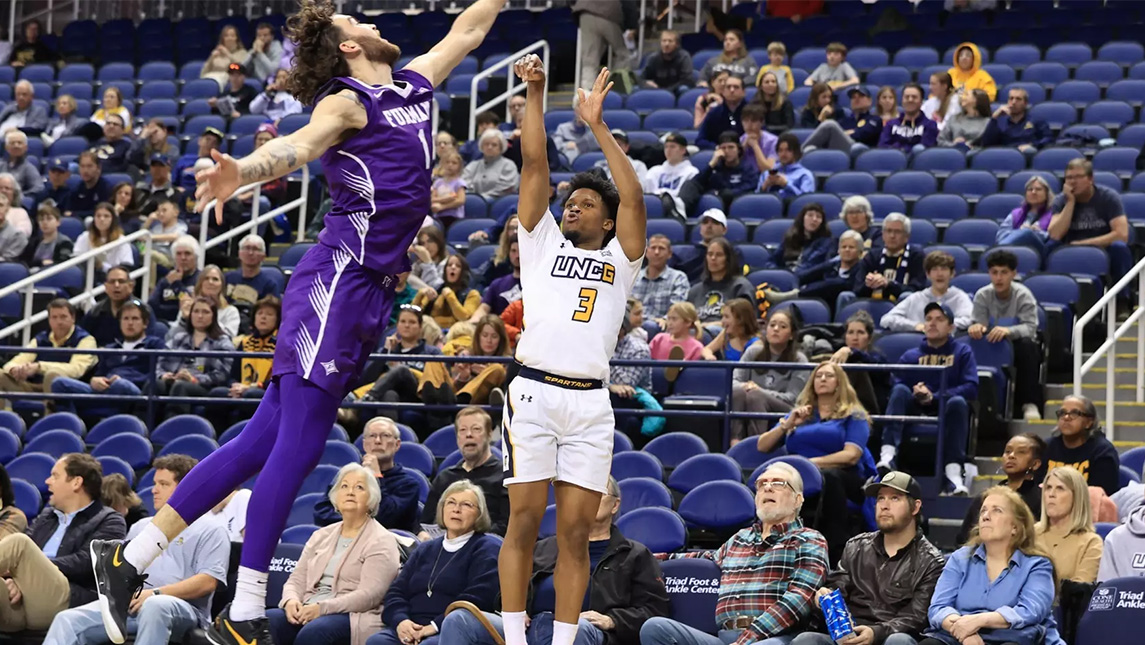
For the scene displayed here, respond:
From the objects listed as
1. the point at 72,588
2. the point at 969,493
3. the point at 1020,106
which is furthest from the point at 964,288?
the point at 72,588

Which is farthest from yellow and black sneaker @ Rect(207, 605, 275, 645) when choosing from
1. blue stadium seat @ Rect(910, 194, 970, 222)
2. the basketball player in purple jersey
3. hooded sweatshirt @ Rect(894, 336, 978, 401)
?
blue stadium seat @ Rect(910, 194, 970, 222)

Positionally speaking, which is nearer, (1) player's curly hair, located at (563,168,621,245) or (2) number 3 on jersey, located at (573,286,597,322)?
(2) number 3 on jersey, located at (573,286,597,322)

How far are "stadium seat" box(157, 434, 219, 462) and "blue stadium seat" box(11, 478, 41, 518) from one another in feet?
2.66

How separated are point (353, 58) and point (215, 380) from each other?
6433mm

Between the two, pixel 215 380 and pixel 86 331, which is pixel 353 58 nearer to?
pixel 215 380

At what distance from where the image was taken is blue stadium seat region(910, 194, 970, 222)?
12.6m

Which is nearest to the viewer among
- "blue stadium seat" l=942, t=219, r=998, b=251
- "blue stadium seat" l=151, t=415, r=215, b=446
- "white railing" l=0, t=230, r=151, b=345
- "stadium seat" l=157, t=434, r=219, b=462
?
"stadium seat" l=157, t=434, r=219, b=462

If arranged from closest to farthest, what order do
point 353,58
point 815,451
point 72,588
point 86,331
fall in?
point 353,58, point 72,588, point 815,451, point 86,331

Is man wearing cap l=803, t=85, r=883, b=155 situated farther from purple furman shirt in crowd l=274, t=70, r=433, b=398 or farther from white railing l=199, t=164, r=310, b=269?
purple furman shirt in crowd l=274, t=70, r=433, b=398

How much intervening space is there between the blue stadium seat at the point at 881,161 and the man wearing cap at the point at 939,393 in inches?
149

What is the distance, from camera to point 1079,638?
7066mm

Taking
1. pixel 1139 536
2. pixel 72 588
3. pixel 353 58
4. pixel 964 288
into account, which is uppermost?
pixel 353 58

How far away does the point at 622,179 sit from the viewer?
18.4 ft

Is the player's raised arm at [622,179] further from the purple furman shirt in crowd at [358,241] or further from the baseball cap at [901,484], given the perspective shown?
the baseball cap at [901,484]
